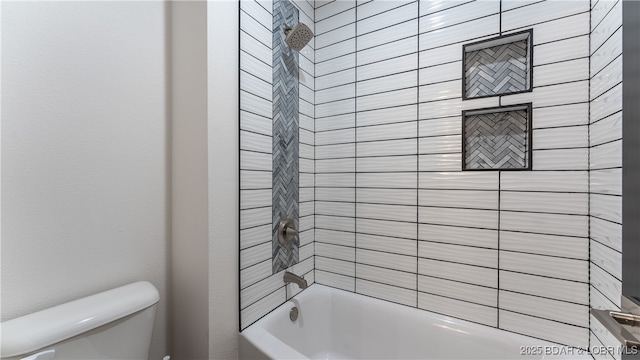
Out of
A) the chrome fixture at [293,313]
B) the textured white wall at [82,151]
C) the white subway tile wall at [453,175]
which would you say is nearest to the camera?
the textured white wall at [82,151]

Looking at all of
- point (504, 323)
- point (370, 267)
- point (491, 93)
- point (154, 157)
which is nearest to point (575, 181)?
point (491, 93)

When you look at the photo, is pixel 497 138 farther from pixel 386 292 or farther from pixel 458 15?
pixel 386 292

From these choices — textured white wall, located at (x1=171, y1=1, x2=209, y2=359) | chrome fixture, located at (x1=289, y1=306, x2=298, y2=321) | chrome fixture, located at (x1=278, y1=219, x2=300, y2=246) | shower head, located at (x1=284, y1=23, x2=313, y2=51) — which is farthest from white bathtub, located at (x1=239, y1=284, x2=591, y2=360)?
shower head, located at (x1=284, y1=23, x2=313, y2=51)

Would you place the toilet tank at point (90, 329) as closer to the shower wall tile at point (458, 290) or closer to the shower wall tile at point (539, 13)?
the shower wall tile at point (458, 290)

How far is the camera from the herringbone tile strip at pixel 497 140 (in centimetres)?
121

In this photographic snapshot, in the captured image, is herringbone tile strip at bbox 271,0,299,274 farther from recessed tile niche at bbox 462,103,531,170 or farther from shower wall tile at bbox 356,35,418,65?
recessed tile niche at bbox 462,103,531,170

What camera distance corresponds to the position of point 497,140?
125 cm

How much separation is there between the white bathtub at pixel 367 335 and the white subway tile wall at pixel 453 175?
0.06 m

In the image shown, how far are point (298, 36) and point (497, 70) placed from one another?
39.8 inches

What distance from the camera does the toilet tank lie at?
0.68 meters

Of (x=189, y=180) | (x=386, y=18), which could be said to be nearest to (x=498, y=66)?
(x=386, y=18)

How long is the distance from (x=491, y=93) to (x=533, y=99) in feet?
0.55

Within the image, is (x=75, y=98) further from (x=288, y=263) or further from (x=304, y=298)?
(x=304, y=298)

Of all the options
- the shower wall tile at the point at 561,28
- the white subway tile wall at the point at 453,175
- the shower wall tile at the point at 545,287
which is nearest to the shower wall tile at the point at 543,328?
the white subway tile wall at the point at 453,175
